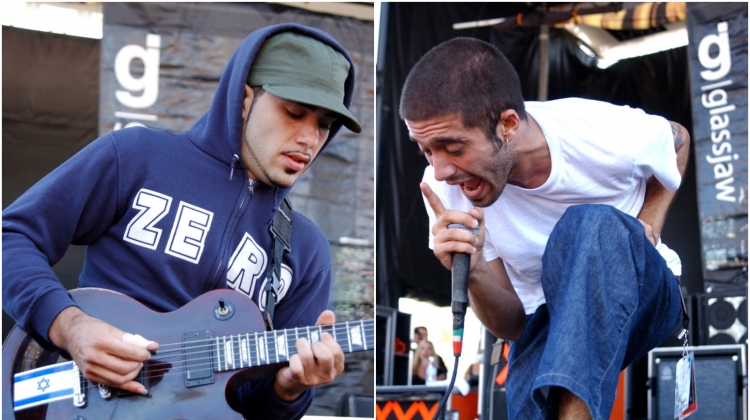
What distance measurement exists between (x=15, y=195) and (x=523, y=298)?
3.99 m

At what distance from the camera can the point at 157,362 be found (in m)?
2.64

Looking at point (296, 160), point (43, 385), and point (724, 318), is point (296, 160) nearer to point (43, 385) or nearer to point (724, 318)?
point (43, 385)

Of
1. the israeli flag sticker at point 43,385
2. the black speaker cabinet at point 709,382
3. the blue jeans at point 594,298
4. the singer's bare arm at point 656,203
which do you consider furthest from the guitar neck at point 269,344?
the black speaker cabinet at point 709,382

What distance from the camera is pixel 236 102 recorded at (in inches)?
122

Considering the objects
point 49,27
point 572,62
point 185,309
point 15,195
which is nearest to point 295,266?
point 185,309

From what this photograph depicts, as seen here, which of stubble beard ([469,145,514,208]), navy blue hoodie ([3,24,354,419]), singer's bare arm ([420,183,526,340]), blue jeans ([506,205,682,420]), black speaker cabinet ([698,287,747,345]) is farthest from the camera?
black speaker cabinet ([698,287,747,345])

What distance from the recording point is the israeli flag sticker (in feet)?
8.48

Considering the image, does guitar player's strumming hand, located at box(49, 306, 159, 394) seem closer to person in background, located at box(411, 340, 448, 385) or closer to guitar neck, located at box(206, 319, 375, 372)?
guitar neck, located at box(206, 319, 375, 372)

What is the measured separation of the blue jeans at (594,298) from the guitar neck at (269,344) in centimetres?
78

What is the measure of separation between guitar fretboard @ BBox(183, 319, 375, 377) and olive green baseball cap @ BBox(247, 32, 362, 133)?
0.81 metres

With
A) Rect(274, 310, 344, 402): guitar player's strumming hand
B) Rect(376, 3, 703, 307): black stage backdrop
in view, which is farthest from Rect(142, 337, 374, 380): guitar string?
Rect(376, 3, 703, 307): black stage backdrop

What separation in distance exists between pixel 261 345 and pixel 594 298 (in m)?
1.26

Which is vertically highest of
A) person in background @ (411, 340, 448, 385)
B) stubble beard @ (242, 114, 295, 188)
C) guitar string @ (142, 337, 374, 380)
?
stubble beard @ (242, 114, 295, 188)

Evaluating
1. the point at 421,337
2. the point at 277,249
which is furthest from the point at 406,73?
the point at 277,249
